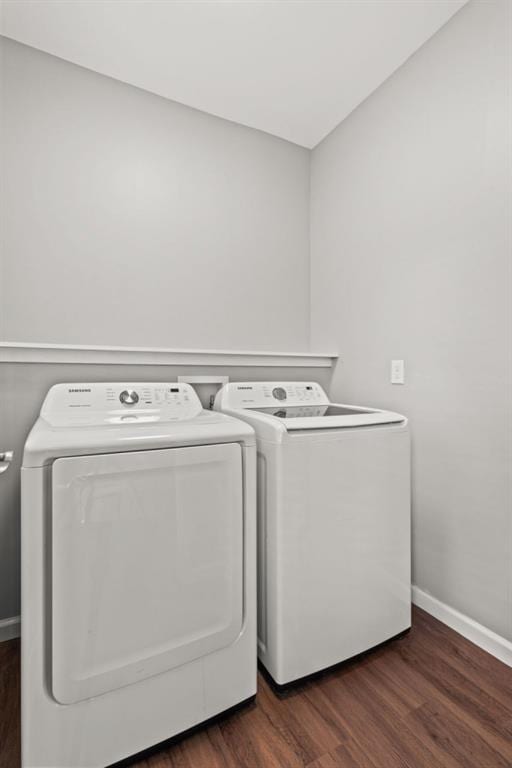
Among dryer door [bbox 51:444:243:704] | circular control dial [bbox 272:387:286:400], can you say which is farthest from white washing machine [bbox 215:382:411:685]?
circular control dial [bbox 272:387:286:400]

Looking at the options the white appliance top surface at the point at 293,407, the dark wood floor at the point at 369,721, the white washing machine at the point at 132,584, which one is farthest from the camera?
the white appliance top surface at the point at 293,407

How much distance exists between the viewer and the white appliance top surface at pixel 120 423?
93cm

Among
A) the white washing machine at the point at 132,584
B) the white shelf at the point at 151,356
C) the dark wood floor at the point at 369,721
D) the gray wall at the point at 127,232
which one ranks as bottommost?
the dark wood floor at the point at 369,721

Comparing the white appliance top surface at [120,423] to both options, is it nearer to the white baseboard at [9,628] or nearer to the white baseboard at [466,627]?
the white baseboard at [9,628]

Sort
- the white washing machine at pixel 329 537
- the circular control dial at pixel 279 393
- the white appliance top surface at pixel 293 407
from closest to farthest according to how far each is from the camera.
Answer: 1. the white washing machine at pixel 329 537
2. the white appliance top surface at pixel 293 407
3. the circular control dial at pixel 279 393

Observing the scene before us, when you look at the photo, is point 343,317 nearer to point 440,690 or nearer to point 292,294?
point 292,294

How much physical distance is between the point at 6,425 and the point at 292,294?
1.59m

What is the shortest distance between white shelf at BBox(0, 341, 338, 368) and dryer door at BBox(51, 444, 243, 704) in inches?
31.8

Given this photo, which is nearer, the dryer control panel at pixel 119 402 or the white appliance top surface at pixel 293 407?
the white appliance top surface at pixel 293 407

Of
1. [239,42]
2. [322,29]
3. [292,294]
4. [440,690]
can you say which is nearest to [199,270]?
[292,294]

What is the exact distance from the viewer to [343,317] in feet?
6.90

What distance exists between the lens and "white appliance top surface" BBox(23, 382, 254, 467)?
3.06ft

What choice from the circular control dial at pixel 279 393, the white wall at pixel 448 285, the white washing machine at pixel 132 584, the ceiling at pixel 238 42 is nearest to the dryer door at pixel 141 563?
the white washing machine at pixel 132 584

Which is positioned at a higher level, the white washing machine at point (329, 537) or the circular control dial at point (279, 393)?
the circular control dial at point (279, 393)
